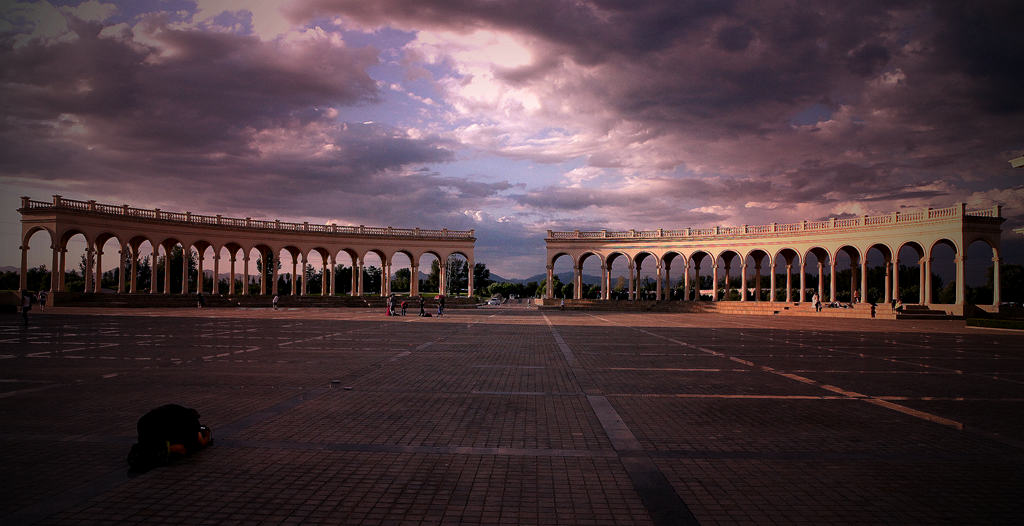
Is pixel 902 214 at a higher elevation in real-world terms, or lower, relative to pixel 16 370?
higher

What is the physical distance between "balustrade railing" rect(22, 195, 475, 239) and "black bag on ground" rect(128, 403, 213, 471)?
51.9 metres

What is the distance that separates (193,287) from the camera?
8350 cm

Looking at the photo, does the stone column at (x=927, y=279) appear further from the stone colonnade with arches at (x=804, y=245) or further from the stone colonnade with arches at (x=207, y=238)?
the stone colonnade with arches at (x=207, y=238)

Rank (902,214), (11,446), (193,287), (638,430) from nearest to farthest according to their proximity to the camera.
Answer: (11,446) → (638,430) → (902,214) → (193,287)

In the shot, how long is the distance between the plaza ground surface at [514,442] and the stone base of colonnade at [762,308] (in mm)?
31074

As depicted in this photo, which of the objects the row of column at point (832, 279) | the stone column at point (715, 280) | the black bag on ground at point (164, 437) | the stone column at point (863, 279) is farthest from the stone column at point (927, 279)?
the black bag on ground at point (164, 437)

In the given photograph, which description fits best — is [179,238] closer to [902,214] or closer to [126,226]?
[126,226]

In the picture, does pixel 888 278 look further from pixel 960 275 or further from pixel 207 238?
pixel 207 238

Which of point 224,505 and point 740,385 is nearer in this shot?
point 224,505

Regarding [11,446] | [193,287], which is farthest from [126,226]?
[11,446]

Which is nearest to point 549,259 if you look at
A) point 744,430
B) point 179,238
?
point 179,238

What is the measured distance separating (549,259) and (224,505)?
59392 mm

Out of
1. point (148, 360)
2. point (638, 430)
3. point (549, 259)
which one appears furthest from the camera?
point (549, 259)

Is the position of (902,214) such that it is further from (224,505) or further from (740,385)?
(224,505)
